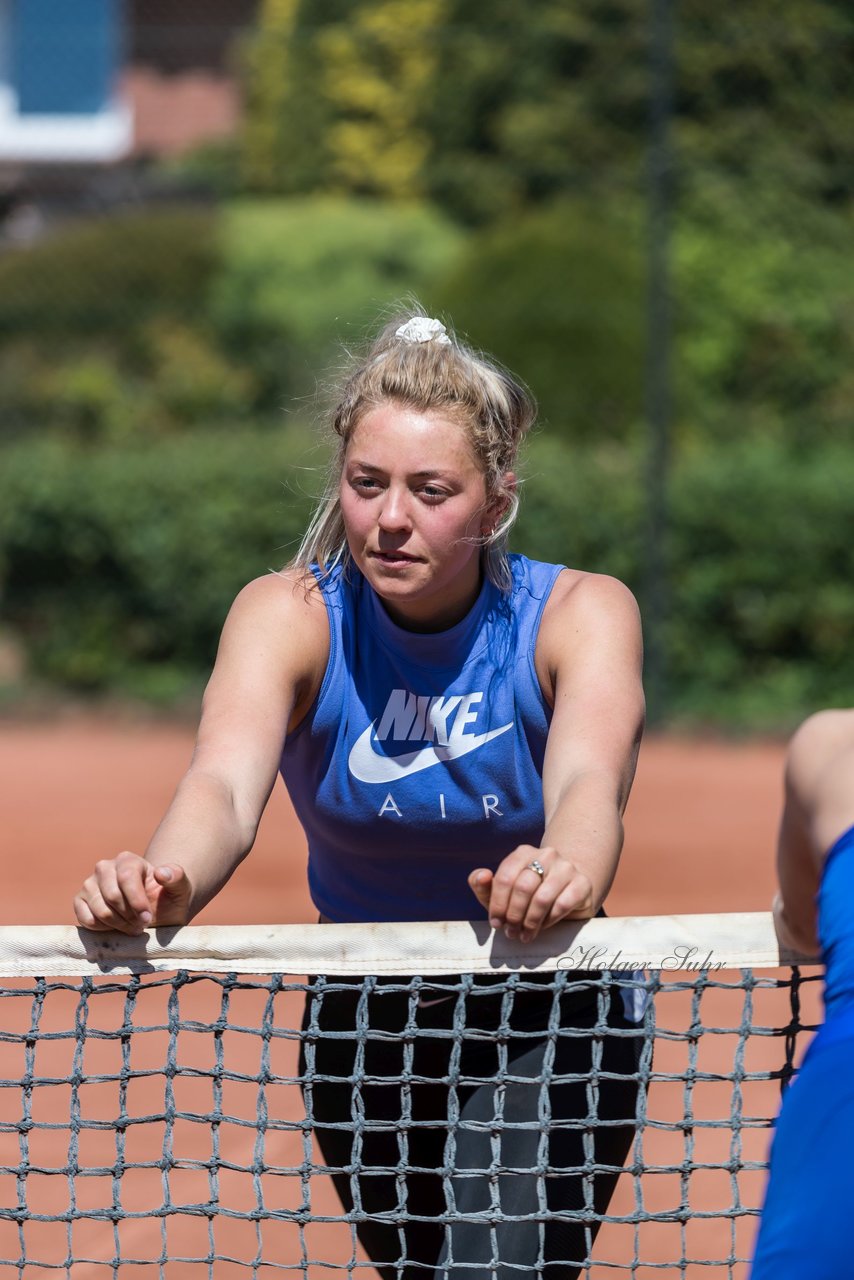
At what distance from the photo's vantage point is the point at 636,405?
13883 mm

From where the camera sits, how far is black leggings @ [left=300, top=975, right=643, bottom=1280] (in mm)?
2404

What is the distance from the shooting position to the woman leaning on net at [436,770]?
7.91ft

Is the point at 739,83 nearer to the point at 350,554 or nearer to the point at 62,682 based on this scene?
the point at 62,682

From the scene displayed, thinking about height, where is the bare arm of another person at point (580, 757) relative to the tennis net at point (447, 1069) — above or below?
above

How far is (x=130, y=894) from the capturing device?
2.22 meters

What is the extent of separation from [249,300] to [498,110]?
367 cm

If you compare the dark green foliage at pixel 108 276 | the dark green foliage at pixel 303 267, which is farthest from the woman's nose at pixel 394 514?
the dark green foliage at pixel 108 276

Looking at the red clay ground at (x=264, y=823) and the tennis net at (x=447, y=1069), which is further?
the red clay ground at (x=264, y=823)

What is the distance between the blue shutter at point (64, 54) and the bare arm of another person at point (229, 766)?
865 inches

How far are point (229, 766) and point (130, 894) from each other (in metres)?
0.31

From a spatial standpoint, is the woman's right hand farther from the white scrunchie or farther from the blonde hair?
the white scrunchie

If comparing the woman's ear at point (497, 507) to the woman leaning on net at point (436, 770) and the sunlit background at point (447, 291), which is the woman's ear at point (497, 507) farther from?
the sunlit background at point (447, 291)

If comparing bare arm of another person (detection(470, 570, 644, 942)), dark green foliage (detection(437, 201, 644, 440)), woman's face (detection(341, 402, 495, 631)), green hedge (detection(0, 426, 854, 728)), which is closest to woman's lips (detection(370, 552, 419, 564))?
woman's face (detection(341, 402, 495, 631))

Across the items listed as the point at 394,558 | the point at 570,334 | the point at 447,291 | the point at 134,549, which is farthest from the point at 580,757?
the point at 447,291
